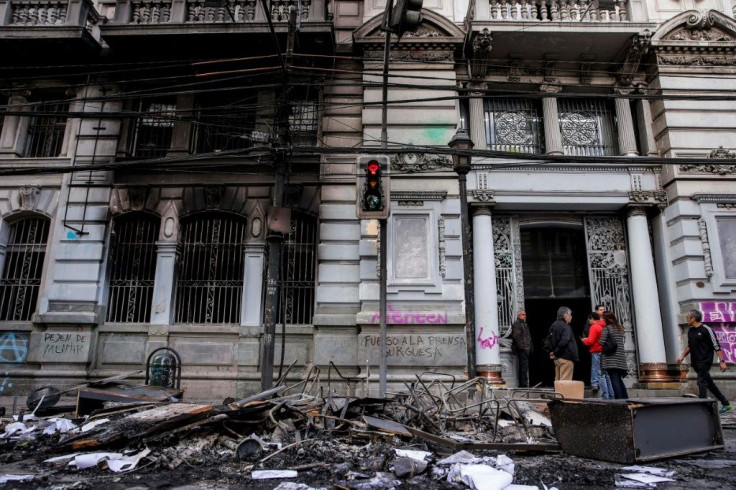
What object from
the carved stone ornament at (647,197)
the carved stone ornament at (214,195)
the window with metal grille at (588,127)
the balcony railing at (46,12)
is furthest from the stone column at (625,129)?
the balcony railing at (46,12)

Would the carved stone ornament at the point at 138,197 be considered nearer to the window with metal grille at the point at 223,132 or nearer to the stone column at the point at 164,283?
the stone column at the point at 164,283

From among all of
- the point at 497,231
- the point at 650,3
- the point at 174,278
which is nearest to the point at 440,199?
the point at 497,231

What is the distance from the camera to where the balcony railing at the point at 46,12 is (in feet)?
42.8

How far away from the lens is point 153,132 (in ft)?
43.8

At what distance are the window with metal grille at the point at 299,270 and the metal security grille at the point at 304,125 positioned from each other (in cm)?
202

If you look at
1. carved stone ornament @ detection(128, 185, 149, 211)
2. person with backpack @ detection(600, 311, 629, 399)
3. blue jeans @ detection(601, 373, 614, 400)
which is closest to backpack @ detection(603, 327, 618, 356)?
person with backpack @ detection(600, 311, 629, 399)

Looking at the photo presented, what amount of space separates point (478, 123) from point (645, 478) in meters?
9.63

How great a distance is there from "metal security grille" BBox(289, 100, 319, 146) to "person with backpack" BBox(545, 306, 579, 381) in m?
7.46

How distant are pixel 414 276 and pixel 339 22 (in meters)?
7.18

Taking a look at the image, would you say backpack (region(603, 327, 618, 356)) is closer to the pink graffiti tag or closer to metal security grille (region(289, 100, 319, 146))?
the pink graffiti tag

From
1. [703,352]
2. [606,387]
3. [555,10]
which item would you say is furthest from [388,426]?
[555,10]

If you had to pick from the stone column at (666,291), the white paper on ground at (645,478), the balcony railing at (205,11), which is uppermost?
the balcony railing at (205,11)

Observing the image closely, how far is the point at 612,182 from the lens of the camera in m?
12.5

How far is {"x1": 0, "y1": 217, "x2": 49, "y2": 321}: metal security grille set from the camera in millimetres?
12398
